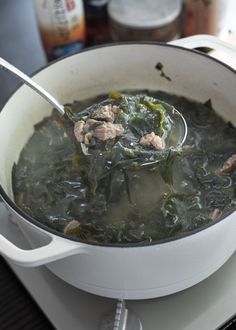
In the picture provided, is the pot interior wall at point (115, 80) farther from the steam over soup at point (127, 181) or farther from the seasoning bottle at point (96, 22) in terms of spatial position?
the seasoning bottle at point (96, 22)

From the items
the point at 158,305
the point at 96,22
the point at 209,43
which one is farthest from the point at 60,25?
the point at 158,305

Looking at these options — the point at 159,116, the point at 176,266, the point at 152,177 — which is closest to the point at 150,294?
the point at 176,266

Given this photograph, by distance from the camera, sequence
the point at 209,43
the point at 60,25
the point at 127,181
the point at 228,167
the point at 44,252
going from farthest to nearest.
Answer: the point at 60,25 → the point at 209,43 → the point at 228,167 → the point at 127,181 → the point at 44,252

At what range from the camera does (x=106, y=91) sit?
3.47 ft

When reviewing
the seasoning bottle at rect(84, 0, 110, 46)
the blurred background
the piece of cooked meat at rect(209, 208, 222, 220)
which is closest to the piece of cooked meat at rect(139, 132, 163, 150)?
the piece of cooked meat at rect(209, 208, 222, 220)

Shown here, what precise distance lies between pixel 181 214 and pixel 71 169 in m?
0.22

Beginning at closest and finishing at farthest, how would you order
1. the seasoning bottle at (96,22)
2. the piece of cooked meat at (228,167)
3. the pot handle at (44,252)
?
1. the pot handle at (44,252)
2. the piece of cooked meat at (228,167)
3. the seasoning bottle at (96,22)

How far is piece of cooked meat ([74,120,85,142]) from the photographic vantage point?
762mm

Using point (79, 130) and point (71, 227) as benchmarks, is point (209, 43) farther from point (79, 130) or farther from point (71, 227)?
point (71, 227)

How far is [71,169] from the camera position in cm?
84

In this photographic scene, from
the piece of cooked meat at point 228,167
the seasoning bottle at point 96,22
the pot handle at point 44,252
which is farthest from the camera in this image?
the seasoning bottle at point 96,22

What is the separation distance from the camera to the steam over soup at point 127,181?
2.45 ft

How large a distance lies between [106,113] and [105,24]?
789 mm

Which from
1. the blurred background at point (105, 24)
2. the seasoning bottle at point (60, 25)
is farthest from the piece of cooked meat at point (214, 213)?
the seasoning bottle at point (60, 25)
